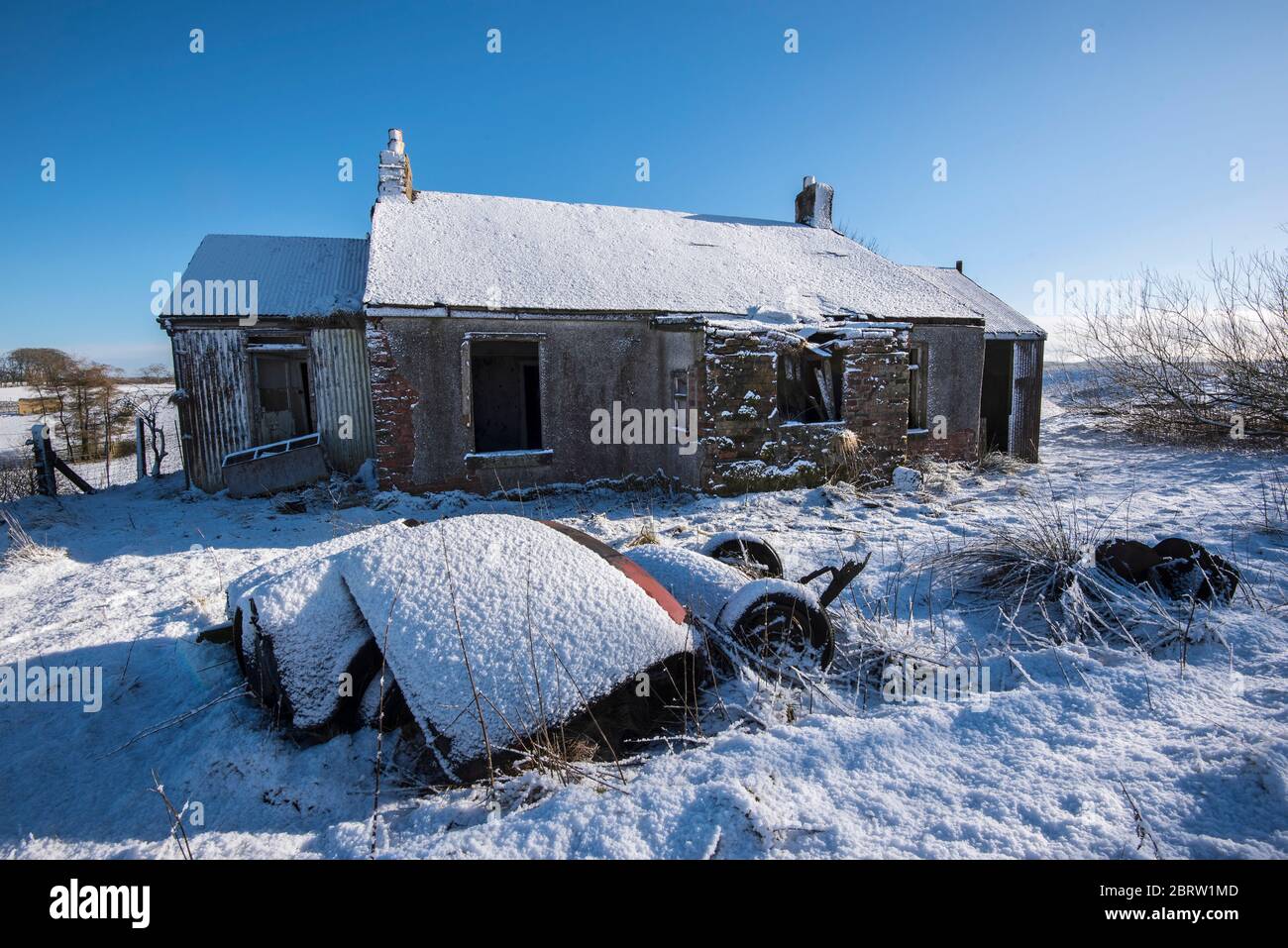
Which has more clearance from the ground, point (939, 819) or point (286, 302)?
point (286, 302)

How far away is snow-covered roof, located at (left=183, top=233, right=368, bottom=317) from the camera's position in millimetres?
8727

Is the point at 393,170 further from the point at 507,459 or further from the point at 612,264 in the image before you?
the point at 507,459

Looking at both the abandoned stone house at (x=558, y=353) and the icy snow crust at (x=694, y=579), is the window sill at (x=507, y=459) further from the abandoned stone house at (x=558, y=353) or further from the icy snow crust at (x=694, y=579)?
the icy snow crust at (x=694, y=579)

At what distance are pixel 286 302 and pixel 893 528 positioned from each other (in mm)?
9146

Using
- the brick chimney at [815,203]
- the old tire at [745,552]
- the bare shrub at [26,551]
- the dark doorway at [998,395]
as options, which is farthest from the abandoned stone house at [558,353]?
the old tire at [745,552]

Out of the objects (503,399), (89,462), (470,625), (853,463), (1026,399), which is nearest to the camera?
(470,625)

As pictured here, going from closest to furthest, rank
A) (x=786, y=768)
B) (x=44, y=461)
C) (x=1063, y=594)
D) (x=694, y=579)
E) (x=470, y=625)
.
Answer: (x=786, y=768), (x=470, y=625), (x=694, y=579), (x=1063, y=594), (x=44, y=461)

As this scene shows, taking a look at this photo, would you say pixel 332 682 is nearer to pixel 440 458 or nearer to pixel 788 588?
pixel 788 588

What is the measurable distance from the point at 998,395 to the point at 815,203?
5.68 m

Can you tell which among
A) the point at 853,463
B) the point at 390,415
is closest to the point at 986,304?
the point at 853,463

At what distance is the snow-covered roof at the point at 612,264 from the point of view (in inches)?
310

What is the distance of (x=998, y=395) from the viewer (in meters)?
12.0
